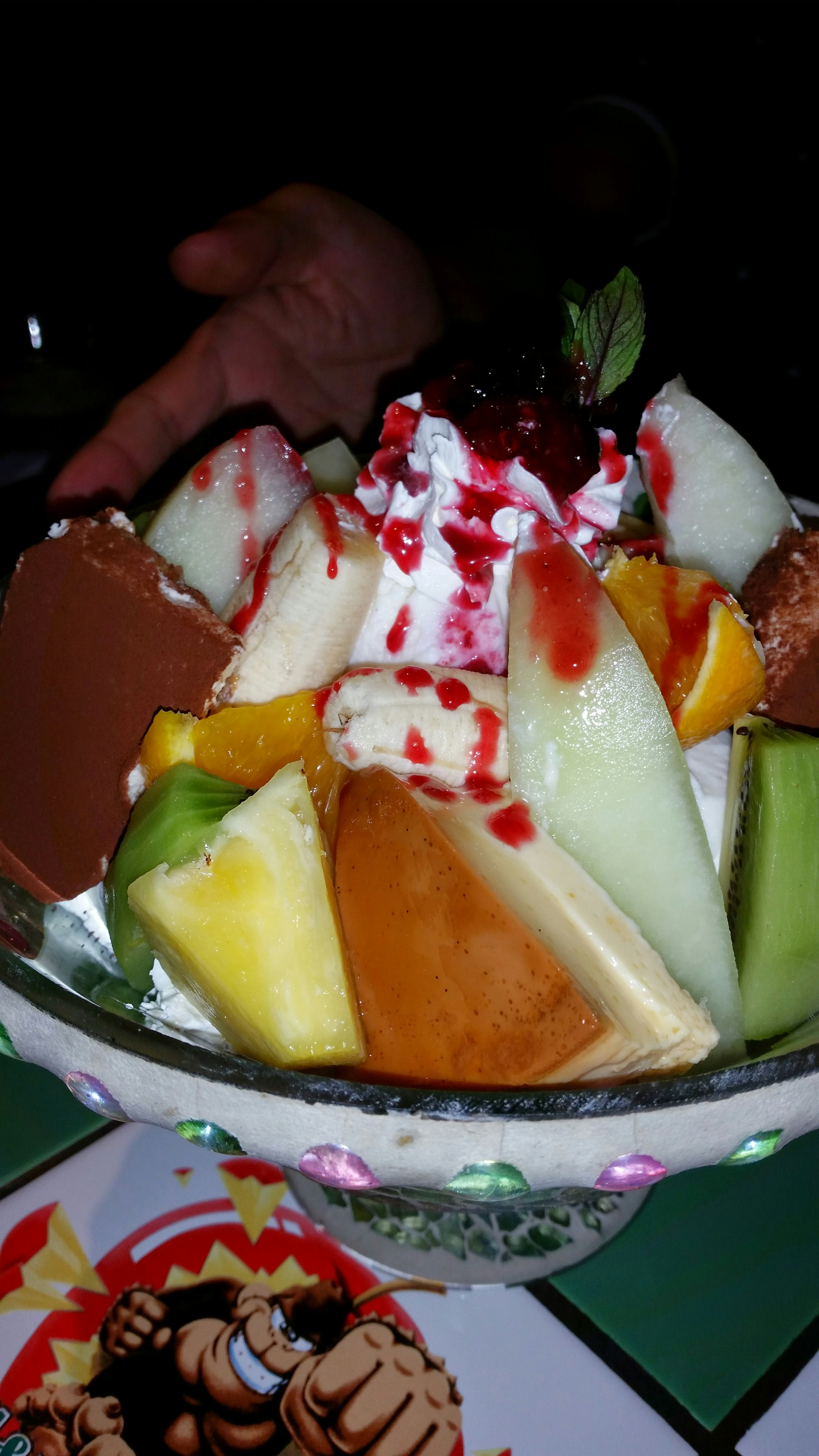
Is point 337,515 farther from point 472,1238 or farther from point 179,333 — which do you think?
point 179,333

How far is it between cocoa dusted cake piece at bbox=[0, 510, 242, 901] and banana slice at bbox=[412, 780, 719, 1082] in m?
0.29

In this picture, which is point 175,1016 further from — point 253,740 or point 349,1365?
point 349,1365

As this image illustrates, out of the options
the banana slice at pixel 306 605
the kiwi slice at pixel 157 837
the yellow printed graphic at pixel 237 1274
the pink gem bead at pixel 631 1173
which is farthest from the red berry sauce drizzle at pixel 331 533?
the yellow printed graphic at pixel 237 1274

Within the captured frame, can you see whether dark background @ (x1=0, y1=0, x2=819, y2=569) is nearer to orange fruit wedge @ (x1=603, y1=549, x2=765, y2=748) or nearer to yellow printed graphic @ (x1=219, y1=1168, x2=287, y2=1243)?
orange fruit wedge @ (x1=603, y1=549, x2=765, y2=748)

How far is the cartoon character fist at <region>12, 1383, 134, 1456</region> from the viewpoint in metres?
0.87

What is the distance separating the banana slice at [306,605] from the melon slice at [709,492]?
339 mm

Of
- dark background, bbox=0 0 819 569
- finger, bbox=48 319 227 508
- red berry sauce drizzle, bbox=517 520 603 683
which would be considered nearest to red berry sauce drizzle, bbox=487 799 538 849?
red berry sauce drizzle, bbox=517 520 603 683

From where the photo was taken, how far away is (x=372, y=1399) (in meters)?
0.91

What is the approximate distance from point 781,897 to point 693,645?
0.73ft

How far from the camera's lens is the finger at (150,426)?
1.71 meters

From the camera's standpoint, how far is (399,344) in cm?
235

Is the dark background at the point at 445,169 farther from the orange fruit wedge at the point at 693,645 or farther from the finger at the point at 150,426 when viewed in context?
the orange fruit wedge at the point at 693,645

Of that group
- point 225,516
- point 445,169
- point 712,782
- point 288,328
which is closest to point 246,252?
point 288,328

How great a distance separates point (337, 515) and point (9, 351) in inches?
69.6
